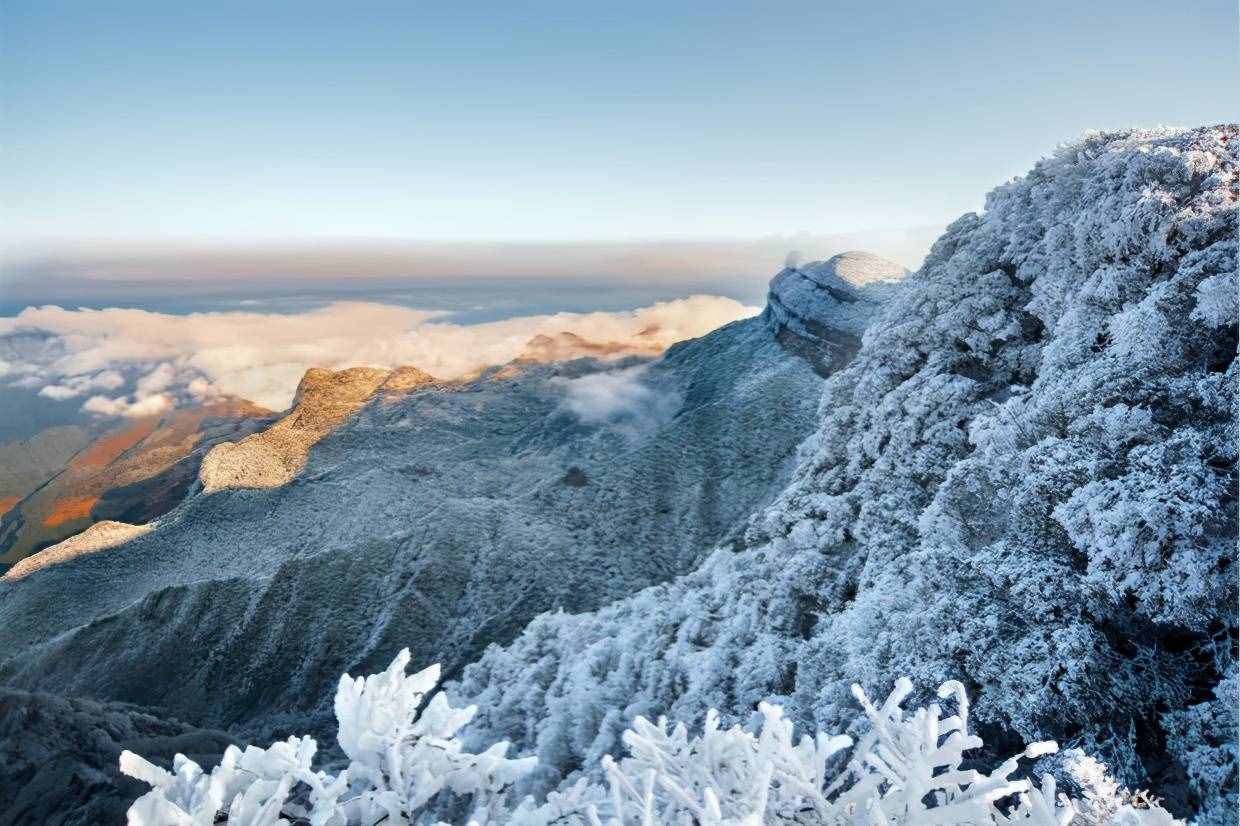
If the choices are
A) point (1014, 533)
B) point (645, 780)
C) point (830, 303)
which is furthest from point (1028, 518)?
point (830, 303)

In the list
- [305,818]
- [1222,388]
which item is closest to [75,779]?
[305,818]

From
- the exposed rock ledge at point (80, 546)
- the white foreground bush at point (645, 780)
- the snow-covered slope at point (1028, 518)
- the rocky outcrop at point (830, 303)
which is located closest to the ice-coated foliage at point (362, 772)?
the white foreground bush at point (645, 780)

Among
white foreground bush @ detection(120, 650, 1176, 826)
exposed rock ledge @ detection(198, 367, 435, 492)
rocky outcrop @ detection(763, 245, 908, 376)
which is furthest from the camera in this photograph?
rocky outcrop @ detection(763, 245, 908, 376)

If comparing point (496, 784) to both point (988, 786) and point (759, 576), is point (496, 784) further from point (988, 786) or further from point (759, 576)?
point (759, 576)

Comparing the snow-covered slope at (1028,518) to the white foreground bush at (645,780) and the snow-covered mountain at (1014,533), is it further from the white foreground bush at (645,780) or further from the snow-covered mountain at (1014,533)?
the white foreground bush at (645,780)

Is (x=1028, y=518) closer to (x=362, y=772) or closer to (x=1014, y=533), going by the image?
(x=1014, y=533)

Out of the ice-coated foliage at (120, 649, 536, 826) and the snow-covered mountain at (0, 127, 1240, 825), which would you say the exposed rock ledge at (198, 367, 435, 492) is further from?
the ice-coated foliage at (120, 649, 536, 826)

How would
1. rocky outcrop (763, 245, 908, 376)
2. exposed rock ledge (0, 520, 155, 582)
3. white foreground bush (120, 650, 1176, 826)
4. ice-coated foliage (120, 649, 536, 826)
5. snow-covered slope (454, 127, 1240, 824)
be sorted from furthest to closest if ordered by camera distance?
rocky outcrop (763, 245, 908, 376) < exposed rock ledge (0, 520, 155, 582) < snow-covered slope (454, 127, 1240, 824) < ice-coated foliage (120, 649, 536, 826) < white foreground bush (120, 650, 1176, 826)

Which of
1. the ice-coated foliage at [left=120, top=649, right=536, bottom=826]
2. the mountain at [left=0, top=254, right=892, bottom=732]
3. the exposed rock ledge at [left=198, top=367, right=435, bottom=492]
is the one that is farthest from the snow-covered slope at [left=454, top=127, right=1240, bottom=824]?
the exposed rock ledge at [left=198, top=367, right=435, bottom=492]
